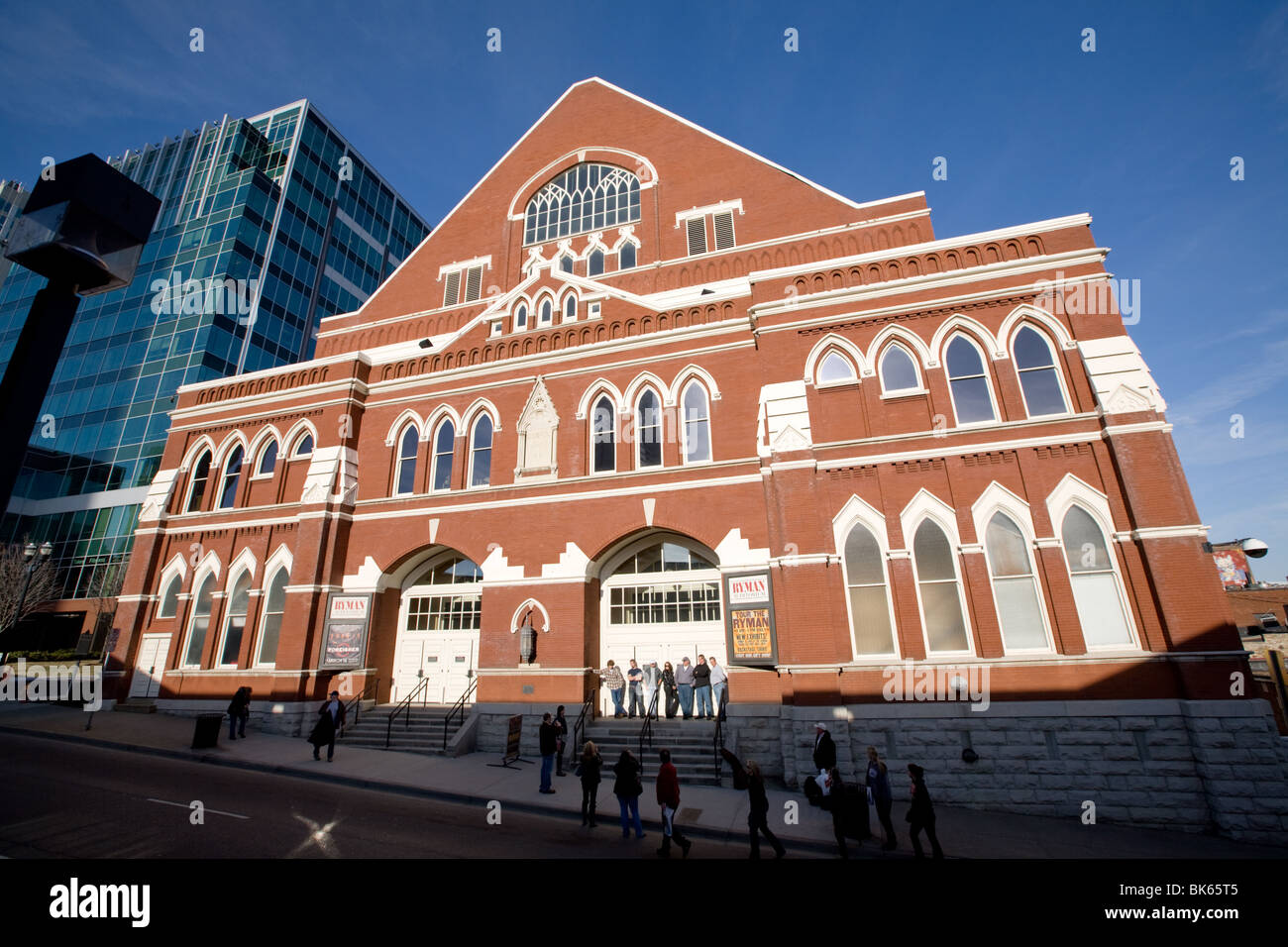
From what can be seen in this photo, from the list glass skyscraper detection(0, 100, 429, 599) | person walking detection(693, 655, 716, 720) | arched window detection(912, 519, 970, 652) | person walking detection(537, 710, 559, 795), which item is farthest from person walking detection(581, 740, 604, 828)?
glass skyscraper detection(0, 100, 429, 599)

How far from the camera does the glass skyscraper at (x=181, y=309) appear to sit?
136 feet

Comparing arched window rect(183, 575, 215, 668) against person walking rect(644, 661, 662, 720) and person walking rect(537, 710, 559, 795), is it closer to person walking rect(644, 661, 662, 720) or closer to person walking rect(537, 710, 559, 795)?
person walking rect(537, 710, 559, 795)

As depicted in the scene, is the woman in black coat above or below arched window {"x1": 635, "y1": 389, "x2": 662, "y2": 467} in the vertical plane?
below

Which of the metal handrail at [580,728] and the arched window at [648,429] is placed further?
the arched window at [648,429]

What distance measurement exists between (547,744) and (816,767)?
5.60 m

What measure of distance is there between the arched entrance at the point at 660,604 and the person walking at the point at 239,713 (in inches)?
388

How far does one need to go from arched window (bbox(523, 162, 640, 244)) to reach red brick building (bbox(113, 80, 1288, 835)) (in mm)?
131

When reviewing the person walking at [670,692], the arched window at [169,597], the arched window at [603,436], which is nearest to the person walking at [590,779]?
the person walking at [670,692]

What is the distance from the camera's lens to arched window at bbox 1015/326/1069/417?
48.3 ft

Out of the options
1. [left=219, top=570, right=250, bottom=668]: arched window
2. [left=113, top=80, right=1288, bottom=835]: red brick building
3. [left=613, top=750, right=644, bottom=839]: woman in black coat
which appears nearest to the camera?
[left=613, top=750, right=644, bottom=839]: woman in black coat

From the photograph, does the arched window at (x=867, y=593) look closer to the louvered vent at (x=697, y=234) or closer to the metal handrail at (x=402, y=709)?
the metal handrail at (x=402, y=709)

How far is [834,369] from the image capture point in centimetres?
1633

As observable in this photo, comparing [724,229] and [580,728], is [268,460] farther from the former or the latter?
[724,229]

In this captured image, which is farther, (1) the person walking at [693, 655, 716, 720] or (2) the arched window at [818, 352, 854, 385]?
(1) the person walking at [693, 655, 716, 720]
